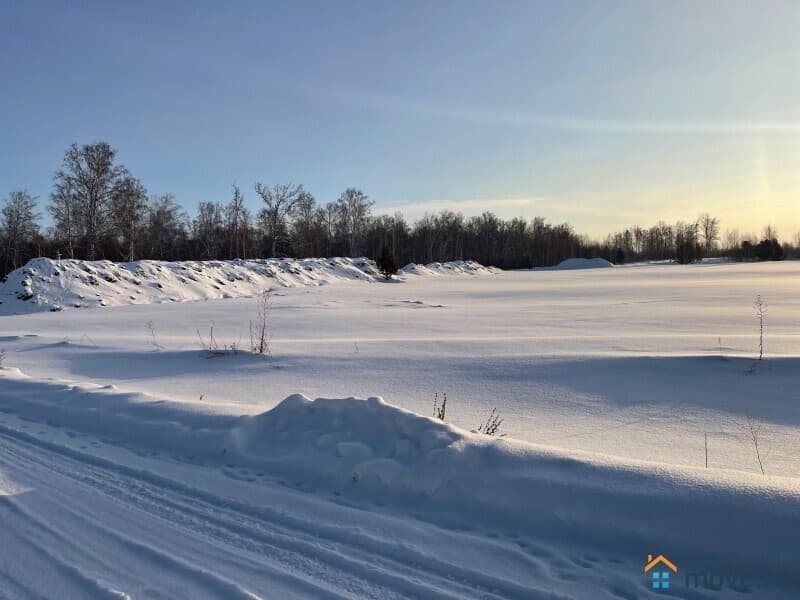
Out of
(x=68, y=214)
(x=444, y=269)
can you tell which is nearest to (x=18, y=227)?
(x=68, y=214)

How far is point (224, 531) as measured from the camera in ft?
8.43

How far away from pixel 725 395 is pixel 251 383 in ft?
17.6

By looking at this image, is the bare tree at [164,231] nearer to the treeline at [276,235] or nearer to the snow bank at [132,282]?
the treeline at [276,235]

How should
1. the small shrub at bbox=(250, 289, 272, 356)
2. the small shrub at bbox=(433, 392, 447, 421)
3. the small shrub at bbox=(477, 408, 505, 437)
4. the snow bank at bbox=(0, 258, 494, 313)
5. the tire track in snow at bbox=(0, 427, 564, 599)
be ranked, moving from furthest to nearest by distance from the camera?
the snow bank at bbox=(0, 258, 494, 313)
the small shrub at bbox=(250, 289, 272, 356)
the small shrub at bbox=(433, 392, 447, 421)
the small shrub at bbox=(477, 408, 505, 437)
the tire track in snow at bbox=(0, 427, 564, 599)

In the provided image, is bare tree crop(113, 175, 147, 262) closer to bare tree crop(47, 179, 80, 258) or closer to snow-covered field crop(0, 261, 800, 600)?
bare tree crop(47, 179, 80, 258)

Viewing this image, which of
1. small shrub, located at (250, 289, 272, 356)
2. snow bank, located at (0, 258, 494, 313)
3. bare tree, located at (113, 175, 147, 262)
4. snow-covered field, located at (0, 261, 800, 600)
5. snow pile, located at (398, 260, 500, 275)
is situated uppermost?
bare tree, located at (113, 175, 147, 262)

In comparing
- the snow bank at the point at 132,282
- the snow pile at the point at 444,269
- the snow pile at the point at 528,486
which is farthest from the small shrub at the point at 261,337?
the snow pile at the point at 444,269

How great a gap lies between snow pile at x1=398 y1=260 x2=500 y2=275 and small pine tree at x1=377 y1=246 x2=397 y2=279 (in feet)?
20.3

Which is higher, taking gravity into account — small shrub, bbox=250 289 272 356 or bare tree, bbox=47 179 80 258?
bare tree, bbox=47 179 80 258

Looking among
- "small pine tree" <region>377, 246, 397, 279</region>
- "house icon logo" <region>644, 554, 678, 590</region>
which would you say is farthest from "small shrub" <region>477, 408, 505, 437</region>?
"small pine tree" <region>377, 246, 397, 279</region>

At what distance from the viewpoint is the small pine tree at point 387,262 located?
32031 mm

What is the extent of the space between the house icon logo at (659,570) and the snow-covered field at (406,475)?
1.5 inches

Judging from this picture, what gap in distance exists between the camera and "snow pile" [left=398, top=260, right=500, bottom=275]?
4062cm

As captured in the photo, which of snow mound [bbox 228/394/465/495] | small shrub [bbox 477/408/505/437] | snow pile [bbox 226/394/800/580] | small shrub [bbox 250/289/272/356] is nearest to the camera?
snow pile [bbox 226/394/800/580]
